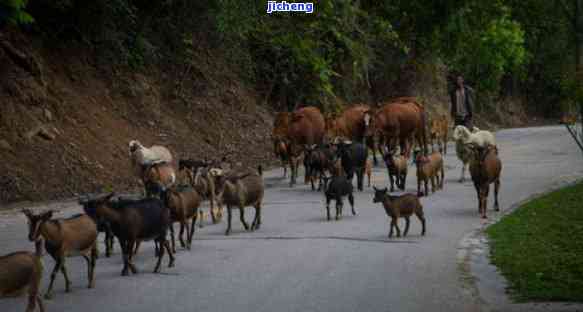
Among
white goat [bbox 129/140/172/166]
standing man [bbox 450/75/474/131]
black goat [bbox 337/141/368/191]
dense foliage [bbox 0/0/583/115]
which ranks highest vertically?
dense foliage [bbox 0/0/583/115]

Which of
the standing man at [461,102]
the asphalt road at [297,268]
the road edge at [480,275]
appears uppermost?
the standing man at [461,102]

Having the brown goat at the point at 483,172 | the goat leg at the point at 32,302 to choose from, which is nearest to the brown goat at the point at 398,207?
the brown goat at the point at 483,172

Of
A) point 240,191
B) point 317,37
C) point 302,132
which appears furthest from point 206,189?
point 317,37

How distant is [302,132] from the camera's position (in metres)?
24.3

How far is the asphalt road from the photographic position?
10359mm

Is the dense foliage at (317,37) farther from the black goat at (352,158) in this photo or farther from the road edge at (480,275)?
the black goat at (352,158)

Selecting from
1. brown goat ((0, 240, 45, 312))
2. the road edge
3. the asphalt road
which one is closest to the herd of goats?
brown goat ((0, 240, 45, 312))

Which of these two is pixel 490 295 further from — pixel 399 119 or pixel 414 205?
pixel 399 119

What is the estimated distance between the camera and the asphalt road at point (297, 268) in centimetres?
1036

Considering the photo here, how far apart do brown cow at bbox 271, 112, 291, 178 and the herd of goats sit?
1.0 inches

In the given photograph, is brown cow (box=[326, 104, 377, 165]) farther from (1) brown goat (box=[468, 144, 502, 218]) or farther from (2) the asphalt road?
(1) brown goat (box=[468, 144, 502, 218])

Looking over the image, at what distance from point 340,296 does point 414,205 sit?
471 cm

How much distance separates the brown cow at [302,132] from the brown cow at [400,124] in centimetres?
287

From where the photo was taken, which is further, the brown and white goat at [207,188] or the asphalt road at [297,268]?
the brown and white goat at [207,188]
